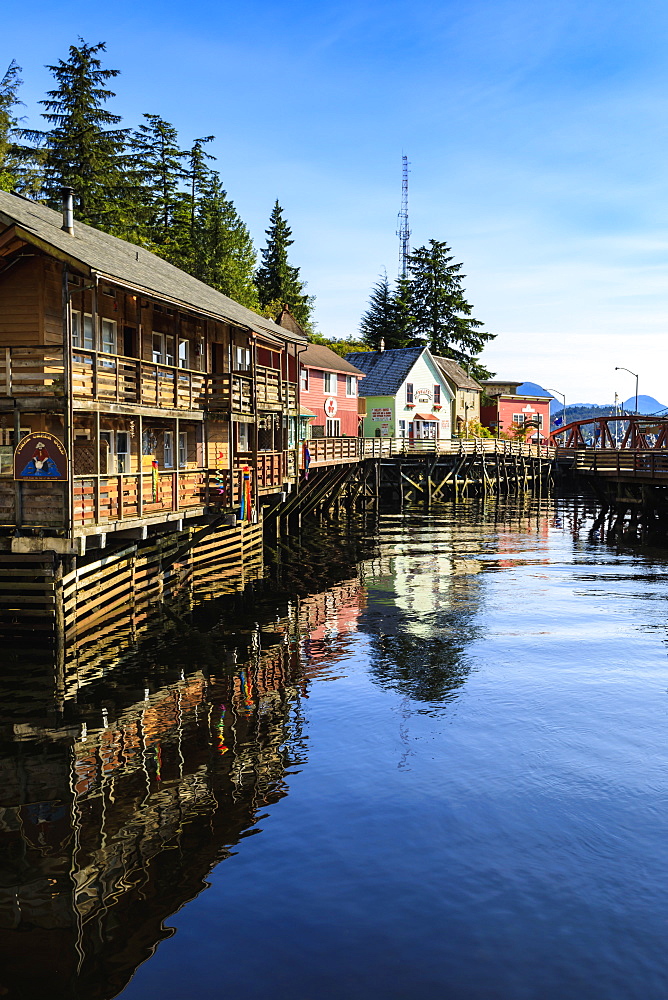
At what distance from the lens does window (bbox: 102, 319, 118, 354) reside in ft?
77.5

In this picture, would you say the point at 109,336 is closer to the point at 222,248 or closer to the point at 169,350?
the point at 169,350

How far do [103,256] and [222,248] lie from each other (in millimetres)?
53187

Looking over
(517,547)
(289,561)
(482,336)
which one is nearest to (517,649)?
(289,561)

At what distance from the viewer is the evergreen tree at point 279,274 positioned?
8912 cm

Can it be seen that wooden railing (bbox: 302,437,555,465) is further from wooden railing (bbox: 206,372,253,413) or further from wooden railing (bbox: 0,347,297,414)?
wooden railing (bbox: 0,347,297,414)

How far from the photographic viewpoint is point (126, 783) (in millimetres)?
12305

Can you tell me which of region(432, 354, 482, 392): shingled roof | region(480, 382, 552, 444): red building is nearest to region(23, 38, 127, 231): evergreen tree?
region(432, 354, 482, 392): shingled roof

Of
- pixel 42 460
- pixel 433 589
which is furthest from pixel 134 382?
pixel 433 589

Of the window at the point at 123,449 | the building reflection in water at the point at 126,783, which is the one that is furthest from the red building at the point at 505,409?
the building reflection in water at the point at 126,783

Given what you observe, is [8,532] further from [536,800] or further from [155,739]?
[536,800]

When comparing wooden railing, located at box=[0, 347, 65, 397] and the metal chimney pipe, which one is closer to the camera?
wooden railing, located at box=[0, 347, 65, 397]

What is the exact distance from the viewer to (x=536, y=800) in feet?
38.4

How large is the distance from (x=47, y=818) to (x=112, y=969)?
347 cm

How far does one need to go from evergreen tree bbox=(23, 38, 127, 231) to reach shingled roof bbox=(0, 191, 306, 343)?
89.7 feet
